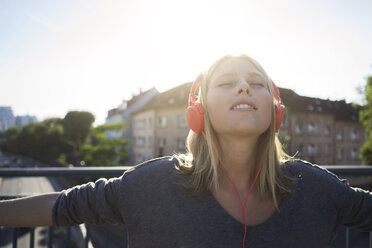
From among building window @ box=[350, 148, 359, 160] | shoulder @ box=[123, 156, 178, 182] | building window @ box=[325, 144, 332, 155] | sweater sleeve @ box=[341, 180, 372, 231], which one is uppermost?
shoulder @ box=[123, 156, 178, 182]

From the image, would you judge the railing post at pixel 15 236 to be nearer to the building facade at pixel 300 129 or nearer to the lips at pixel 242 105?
the lips at pixel 242 105

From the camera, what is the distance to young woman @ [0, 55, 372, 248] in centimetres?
105

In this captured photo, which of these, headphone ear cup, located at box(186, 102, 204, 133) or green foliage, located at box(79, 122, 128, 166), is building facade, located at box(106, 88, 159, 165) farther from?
headphone ear cup, located at box(186, 102, 204, 133)

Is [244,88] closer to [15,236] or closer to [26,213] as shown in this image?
[26,213]

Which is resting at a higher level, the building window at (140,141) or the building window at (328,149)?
the building window at (140,141)

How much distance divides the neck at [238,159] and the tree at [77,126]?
48.7 m

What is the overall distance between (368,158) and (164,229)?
998 inches

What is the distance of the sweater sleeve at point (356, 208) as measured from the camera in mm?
1246

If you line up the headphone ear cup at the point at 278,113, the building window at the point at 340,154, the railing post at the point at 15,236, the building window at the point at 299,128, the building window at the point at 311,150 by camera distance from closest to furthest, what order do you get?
1. the headphone ear cup at the point at 278,113
2. the railing post at the point at 15,236
3. the building window at the point at 299,128
4. the building window at the point at 311,150
5. the building window at the point at 340,154

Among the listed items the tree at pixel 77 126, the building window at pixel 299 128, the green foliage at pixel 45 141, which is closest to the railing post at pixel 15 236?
the building window at pixel 299 128

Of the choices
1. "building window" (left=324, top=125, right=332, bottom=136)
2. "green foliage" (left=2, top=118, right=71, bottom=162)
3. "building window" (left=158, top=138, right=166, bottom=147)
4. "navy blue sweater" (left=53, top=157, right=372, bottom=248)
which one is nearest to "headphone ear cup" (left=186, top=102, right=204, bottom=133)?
"navy blue sweater" (left=53, top=157, right=372, bottom=248)

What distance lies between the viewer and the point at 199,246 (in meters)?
1.01

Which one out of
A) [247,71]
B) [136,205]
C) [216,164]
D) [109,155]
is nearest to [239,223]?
[216,164]

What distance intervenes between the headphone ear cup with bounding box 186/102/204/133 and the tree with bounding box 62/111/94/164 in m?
48.6
